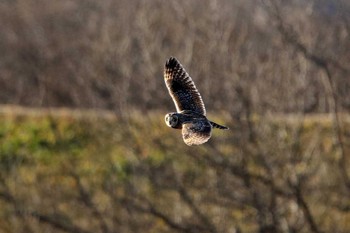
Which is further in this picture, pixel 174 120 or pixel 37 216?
pixel 37 216

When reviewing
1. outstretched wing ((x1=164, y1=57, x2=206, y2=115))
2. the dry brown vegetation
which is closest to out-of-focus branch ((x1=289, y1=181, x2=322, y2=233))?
the dry brown vegetation

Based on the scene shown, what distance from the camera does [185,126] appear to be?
5.21 metres

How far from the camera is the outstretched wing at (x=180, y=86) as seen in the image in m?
5.79

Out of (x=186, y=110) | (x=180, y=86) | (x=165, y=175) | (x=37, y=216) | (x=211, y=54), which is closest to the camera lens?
(x=186, y=110)

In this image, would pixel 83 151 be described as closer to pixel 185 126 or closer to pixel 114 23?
pixel 114 23

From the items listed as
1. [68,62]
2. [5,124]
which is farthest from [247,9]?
[5,124]

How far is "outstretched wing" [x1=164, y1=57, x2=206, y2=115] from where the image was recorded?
19.0 feet

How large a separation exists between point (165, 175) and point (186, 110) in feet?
35.7

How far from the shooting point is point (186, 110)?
222 inches

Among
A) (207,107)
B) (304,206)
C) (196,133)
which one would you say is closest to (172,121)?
(196,133)

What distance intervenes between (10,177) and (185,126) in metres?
14.8

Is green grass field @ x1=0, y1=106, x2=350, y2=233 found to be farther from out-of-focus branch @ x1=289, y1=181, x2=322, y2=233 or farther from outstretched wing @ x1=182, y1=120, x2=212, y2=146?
outstretched wing @ x1=182, y1=120, x2=212, y2=146

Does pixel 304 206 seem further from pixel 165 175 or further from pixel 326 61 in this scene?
pixel 165 175

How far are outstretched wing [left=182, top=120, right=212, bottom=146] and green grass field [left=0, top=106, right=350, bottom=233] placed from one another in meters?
7.47
